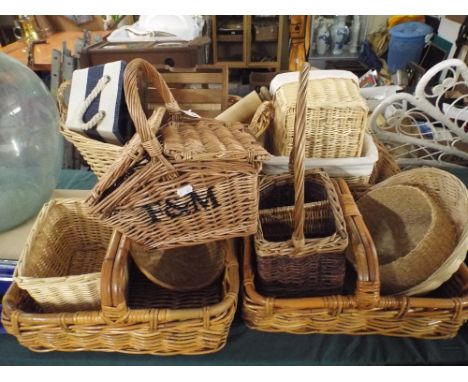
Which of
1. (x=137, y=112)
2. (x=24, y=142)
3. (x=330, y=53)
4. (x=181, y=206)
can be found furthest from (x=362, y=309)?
(x=330, y=53)

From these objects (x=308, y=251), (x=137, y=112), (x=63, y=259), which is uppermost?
(x=137, y=112)

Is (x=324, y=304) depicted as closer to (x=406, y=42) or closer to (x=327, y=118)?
(x=327, y=118)

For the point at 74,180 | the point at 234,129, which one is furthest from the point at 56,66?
the point at 234,129

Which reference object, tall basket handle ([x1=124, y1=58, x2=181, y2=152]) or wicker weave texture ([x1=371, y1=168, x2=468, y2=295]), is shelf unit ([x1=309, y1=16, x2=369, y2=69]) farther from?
tall basket handle ([x1=124, y1=58, x2=181, y2=152])

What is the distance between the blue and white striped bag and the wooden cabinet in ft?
7.66

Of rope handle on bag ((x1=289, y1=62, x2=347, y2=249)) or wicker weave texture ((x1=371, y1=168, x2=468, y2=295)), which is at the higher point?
rope handle on bag ((x1=289, y1=62, x2=347, y2=249))

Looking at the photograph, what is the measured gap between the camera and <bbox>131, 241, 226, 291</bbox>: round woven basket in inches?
31.2

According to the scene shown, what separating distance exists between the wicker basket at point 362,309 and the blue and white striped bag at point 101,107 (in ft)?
1.39

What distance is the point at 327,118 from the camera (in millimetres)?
812

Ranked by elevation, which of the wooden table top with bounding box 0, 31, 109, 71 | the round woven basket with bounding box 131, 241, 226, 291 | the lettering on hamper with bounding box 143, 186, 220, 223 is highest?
the lettering on hamper with bounding box 143, 186, 220, 223

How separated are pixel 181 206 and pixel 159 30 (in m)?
1.62

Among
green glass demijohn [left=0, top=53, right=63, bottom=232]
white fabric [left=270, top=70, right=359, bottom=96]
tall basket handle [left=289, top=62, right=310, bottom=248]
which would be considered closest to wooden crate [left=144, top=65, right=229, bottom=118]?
white fabric [left=270, top=70, right=359, bottom=96]

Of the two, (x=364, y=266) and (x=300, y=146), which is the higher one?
(x=300, y=146)

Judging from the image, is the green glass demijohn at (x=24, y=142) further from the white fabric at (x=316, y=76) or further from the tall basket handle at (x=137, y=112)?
the white fabric at (x=316, y=76)
